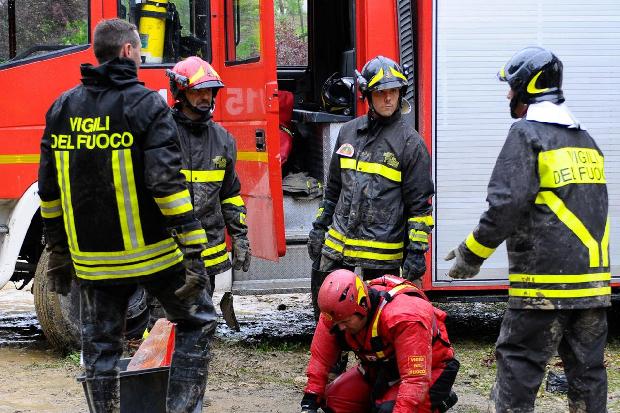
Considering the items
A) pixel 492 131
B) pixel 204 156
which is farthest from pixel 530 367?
pixel 492 131

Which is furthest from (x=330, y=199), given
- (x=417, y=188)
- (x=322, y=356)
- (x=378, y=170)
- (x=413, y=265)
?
(x=322, y=356)

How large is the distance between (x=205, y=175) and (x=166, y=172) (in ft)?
3.98

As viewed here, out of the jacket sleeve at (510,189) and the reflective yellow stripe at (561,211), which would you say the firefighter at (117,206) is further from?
the reflective yellow stripe at (561,211)

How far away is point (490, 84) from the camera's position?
6.64m

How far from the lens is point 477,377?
622 cm

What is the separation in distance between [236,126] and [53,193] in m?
2.36

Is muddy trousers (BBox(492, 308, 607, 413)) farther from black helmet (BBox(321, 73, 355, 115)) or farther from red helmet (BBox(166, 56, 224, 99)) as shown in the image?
black helmet (BBox(321, 73, 355, 115))

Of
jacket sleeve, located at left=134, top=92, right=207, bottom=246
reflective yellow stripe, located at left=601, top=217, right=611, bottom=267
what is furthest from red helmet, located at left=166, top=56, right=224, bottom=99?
reflective yellow stripe, located at left=601, top=217, right=611, bottom=267

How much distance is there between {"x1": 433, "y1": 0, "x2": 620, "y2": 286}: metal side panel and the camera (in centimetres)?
658

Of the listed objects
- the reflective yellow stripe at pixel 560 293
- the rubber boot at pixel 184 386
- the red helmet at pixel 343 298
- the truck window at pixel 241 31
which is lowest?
the rubber boot at pixel 184 386

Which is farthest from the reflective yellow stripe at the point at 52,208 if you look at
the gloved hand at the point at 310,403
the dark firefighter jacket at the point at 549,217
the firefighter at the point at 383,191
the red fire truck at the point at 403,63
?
the red fire truck at the point at 403,63

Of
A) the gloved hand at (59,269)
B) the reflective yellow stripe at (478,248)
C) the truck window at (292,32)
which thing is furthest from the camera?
the truck window at (292,32)

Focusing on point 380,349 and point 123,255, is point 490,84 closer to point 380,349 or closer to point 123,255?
point 380,349

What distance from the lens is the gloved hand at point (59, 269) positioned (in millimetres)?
4602
